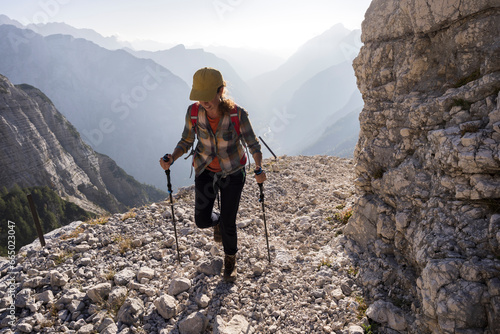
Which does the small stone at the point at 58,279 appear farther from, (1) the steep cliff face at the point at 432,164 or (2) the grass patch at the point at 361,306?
(1) the steep cliff face at the point at 432,164

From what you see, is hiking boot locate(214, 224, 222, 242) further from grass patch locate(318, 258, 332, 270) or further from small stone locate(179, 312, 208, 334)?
grass patch locate(318, 258, 332, 270)

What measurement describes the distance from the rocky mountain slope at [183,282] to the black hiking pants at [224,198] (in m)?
0.92

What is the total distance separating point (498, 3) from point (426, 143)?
210cm

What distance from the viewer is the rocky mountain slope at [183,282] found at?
4105 mm

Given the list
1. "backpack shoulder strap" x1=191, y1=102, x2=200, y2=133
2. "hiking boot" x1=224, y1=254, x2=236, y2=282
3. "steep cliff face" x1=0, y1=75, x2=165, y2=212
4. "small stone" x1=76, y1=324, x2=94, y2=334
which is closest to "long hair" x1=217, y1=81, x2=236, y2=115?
"backpack shoulder strap" x1=191, y1=102, x2=200, y2=133

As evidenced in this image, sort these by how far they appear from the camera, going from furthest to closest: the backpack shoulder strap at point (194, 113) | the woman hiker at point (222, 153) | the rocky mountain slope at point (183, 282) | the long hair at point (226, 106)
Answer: the backpack shoulder strap at point (194, 113) < the woman hiker at point (222, 153) < the long hair at point (226, 106) < the rocky mountain slope at point (183, 282)

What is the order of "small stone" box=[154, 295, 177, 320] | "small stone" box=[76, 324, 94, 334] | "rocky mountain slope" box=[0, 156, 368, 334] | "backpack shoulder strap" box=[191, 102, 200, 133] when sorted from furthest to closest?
"backpack shoulder strap" box=[191, 102, 200, 133] < "small stone" box=[154, 295, 177, 320] < "rocky mountain slope" box=[0, 156, 368, 334] < "small stone" box=[76, 324, 94, 334]

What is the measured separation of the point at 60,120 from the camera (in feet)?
295

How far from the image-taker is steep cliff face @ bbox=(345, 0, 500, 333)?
3092 millimetres

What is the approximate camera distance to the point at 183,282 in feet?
15.7

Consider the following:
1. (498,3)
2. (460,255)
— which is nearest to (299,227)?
(460,255)

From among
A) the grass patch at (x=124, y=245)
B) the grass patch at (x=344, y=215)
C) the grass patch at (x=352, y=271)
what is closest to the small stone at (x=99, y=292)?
the grass patch at (x=124, y=245)

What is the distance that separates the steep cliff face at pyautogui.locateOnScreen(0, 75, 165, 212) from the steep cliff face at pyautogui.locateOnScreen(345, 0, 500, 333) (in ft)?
275

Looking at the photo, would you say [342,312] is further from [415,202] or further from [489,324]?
[415,202]
